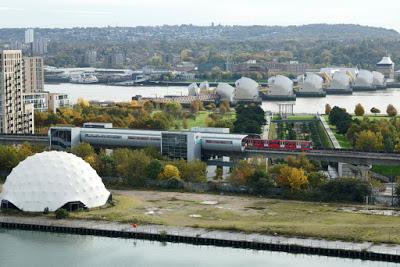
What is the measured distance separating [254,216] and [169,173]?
4.54 metres

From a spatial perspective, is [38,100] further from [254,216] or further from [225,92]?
[254,216]

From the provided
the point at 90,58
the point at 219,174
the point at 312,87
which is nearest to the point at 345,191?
the point at 219,174

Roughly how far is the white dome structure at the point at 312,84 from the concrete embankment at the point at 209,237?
1678 inches

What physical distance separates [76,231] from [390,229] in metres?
6.61

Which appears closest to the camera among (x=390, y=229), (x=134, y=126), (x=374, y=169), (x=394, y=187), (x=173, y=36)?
(x=390, y=229)

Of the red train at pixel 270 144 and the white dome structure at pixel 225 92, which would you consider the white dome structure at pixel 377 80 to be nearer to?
the white dome structure at pixel 225 92

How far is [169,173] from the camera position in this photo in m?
23.5

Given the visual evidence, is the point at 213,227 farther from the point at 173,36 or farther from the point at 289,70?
the point at 173,36

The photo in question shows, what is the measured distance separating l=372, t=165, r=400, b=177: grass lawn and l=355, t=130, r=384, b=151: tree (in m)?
2.44

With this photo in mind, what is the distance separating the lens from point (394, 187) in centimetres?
2255

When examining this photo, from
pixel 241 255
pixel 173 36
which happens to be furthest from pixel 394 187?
pixel 173 36

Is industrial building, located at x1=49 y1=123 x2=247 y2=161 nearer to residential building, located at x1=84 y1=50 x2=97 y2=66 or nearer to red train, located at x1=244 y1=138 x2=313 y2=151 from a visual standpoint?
red train, located at x1=244 y1=138 x2=313 y2=151

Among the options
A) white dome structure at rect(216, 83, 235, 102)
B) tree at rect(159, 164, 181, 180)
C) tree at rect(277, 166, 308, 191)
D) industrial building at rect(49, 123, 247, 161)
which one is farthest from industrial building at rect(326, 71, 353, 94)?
tree at rect(277, 166, 308, 191)

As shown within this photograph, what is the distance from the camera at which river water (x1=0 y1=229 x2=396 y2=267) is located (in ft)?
54.1
